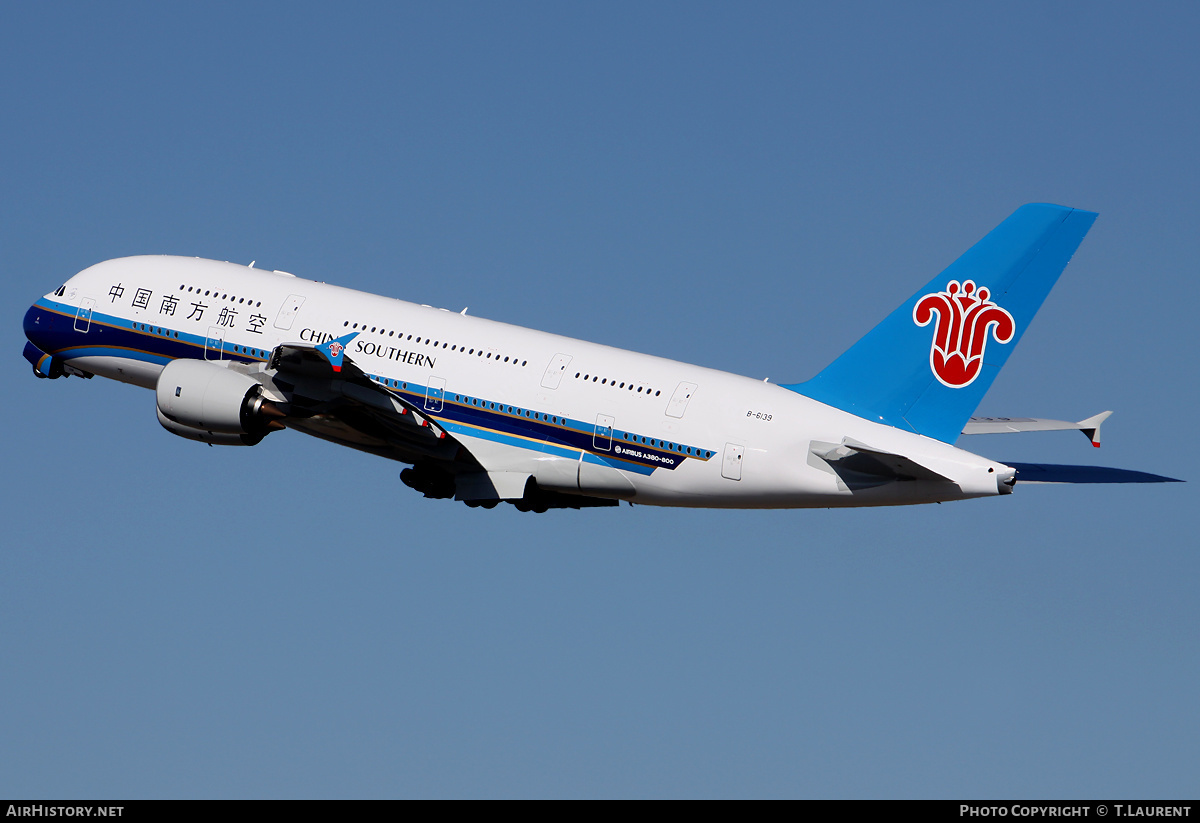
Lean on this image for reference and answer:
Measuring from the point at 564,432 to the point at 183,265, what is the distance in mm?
12853

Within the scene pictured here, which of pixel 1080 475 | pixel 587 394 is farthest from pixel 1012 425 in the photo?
pixel 587 394

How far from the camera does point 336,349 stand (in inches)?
1543

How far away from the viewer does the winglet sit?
38438 millimetres

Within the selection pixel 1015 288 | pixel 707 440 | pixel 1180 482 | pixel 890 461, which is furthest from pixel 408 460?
pixel 1180 482

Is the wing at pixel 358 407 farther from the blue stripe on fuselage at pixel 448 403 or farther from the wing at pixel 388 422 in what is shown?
the blue stripe on fuselage at pixel 448 403

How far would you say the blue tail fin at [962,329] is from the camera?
36.7 metres

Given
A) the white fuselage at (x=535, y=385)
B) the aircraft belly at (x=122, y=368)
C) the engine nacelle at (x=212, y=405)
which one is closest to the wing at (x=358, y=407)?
the white fuselage at (x=535, y=385)

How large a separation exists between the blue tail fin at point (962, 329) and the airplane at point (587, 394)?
0.14 feet

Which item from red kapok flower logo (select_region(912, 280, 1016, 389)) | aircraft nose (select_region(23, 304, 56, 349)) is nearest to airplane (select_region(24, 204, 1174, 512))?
red kapok flower logo (select_region(912, 280, 1016, 389))

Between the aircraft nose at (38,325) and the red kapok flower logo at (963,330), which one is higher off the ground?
the aircraft nose at (38,325)

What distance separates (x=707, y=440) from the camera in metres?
38.0

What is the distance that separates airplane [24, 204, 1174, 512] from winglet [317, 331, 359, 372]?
3.3 inches
